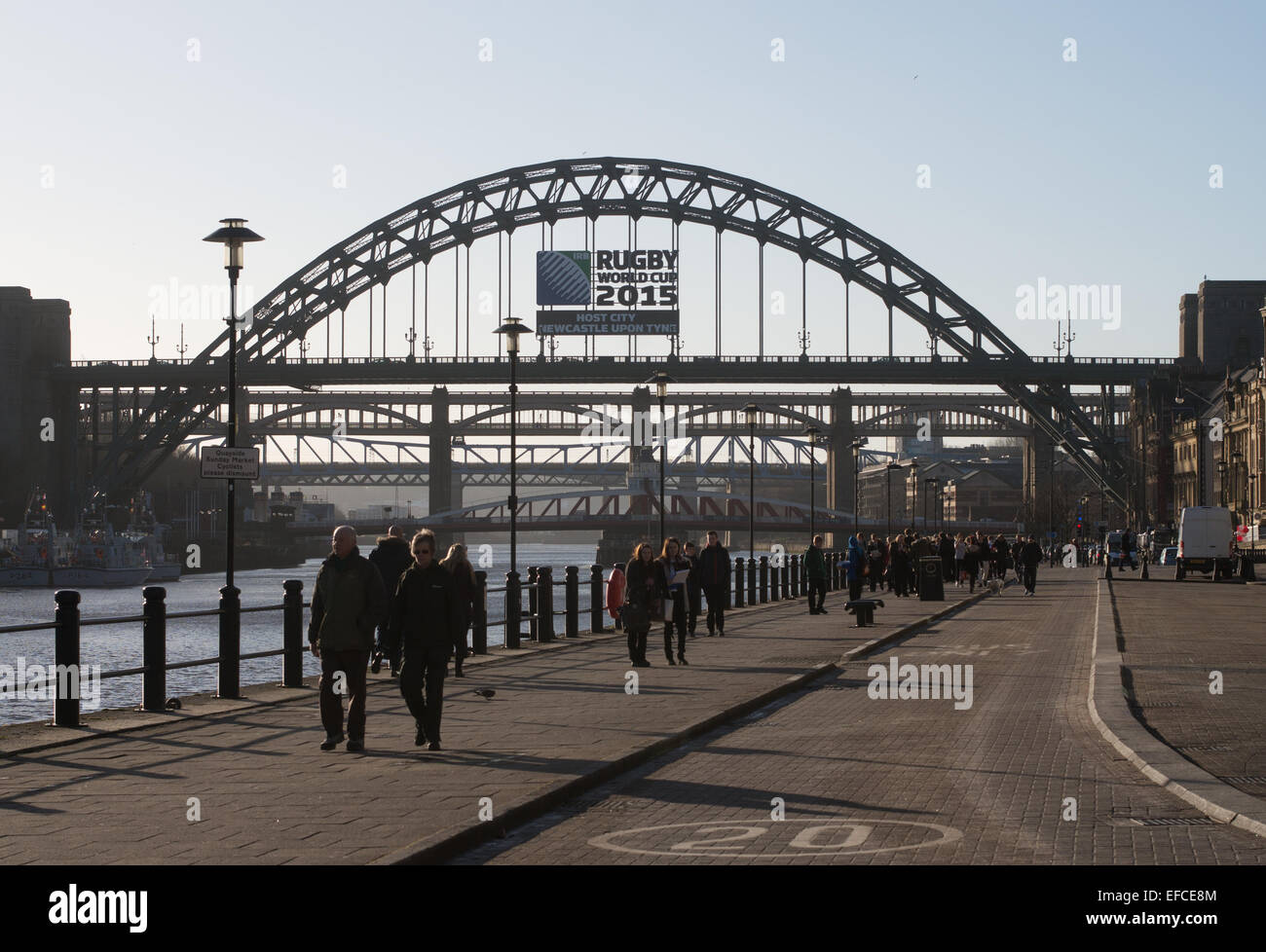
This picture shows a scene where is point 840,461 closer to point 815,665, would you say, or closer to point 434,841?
point 815,665

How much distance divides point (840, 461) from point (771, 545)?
165 ft

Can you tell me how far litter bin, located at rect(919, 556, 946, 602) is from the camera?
45438mm

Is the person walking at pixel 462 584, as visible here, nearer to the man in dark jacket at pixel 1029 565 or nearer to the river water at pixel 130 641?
the river water at pixel 130 641

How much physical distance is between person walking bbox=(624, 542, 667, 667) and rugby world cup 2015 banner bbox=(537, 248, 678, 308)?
8851 cm

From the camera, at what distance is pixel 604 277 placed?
111812 mm

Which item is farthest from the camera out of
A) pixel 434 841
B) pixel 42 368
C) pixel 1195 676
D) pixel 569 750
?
pixel 42 368

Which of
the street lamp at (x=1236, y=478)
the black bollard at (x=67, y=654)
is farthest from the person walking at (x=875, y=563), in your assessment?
the street lamp at (x=1236, y=478)

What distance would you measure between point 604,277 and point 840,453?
102 ft

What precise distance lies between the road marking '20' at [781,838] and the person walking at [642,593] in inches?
473

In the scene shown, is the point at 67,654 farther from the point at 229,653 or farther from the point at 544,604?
the point at 544,604

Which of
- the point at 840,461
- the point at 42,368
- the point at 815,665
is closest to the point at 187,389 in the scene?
the point at 42,368

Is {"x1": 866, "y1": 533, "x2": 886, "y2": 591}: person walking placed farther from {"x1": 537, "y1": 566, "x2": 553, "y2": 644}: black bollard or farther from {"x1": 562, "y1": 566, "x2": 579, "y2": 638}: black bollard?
{"x1": 537, "y1": 566, "x2": 553, "y2": 644}: black bollard

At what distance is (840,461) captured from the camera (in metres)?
136

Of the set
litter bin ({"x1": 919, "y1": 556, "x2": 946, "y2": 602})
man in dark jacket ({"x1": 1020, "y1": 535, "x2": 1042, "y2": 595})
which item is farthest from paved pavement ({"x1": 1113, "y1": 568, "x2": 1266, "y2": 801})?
man in dark jacket ({"x1": 1020, "y1": 535, "x2": 1042, "y2": 595})
